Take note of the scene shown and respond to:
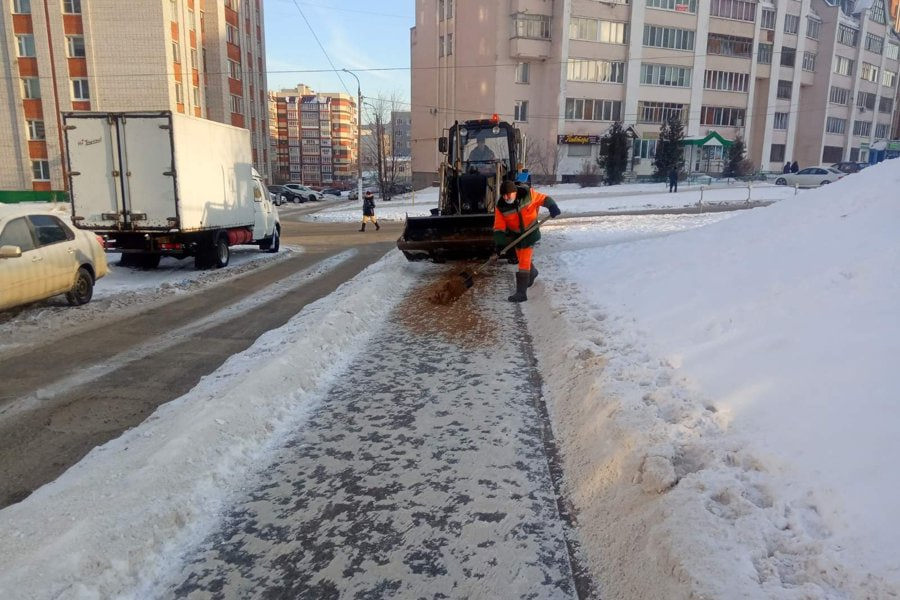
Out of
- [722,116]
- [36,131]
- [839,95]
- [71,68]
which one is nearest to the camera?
[71,68]

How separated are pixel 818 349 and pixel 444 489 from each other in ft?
8.70

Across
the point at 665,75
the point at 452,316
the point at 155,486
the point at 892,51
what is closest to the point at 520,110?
the point at 665,75

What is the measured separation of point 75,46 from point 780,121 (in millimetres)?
66425

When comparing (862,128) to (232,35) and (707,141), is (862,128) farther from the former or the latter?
(232,35)

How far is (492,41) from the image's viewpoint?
52688mm

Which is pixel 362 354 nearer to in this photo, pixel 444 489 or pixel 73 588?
pixel 444 489

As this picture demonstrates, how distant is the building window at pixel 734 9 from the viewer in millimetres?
55844

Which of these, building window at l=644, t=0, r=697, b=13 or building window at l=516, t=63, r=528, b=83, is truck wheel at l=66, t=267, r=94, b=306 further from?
building window at l=644, t=0, r=697, b=13

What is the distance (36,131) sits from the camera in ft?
139

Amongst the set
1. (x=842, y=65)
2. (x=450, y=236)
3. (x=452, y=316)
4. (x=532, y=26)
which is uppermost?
(x=842, y=65)

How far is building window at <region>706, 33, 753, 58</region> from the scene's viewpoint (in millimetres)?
56781

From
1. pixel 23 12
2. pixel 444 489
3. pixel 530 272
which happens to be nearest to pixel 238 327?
pixel 530 272

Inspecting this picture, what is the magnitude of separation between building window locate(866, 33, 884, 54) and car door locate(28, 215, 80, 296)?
3423 inches

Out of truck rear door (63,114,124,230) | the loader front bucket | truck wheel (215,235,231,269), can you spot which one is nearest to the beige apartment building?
truck wheel (215,235,231,269)
